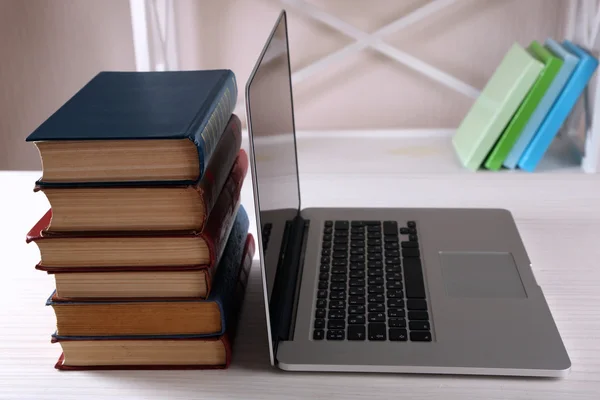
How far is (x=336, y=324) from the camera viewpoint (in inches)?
26.3

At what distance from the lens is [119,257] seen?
0.60 m

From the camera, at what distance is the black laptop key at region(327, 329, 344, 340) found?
2.13ft

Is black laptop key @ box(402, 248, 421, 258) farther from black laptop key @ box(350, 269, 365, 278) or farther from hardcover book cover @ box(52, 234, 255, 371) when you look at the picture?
hardcover book cover @ box(52, 234, 255, 371)

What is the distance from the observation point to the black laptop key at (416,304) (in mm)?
691

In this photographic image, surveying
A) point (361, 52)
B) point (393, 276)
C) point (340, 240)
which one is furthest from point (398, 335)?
point (361, 52)

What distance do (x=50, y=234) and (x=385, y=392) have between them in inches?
12.1

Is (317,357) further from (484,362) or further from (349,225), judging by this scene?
(349,225)

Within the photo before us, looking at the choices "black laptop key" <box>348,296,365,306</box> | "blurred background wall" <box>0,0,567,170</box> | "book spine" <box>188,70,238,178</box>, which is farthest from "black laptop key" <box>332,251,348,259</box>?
"blurred background wall" <box>0,0,567,170</box>

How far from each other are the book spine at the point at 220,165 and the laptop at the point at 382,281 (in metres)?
0.04

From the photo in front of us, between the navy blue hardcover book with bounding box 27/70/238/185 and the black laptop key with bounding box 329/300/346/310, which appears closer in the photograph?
the navy blue hardcover book with bounding box 27/70/238/185

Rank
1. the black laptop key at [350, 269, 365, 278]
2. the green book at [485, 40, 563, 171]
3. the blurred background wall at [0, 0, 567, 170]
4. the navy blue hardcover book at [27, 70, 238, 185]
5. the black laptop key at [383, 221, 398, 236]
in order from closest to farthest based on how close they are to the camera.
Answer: the navy blue hardcover book at [27, 70, 238, 185] → the black laptop key at [350, 269, 365, 278] → the black laptop key at [383, 221, 398, 236] → the green book at [485, 40, 563, 171] → the blurred background wall at [0, 0, 567, 170]

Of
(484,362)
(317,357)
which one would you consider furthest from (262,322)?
(484,362)

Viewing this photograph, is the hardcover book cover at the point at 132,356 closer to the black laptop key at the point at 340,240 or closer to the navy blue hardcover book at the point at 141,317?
the navy blue hardcover book at the point at 141,317

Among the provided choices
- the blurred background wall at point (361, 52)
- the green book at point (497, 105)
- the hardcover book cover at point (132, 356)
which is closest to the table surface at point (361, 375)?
the hardcover book cover at point (132, 356)
